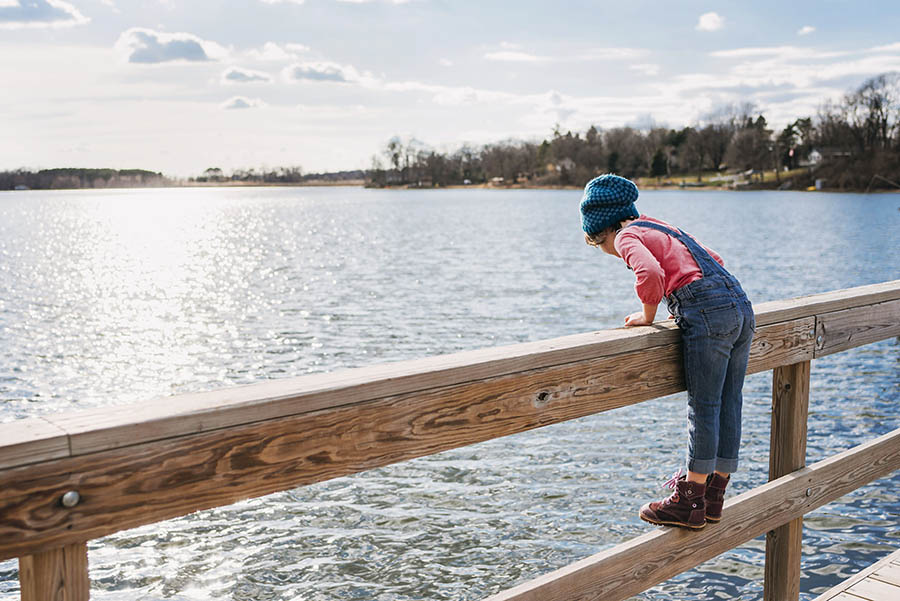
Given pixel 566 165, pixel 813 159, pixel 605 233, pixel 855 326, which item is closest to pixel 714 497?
pixel 605 233

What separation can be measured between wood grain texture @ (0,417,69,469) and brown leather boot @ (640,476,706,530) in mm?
1800

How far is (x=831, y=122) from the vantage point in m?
113

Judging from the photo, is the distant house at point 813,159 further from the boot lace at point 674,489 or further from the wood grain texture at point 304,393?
the wood grain texture at point 304,393

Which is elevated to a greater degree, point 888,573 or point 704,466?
point 704,466

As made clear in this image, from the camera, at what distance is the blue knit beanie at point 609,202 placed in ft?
8.98

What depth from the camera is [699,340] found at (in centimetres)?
247

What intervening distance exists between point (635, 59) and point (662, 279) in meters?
148

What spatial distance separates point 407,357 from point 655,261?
11.5 metres

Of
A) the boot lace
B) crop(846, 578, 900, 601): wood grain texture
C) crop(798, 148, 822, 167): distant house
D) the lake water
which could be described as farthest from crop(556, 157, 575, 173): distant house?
the boot lace

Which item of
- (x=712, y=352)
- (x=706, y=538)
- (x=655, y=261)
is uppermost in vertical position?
(x=655, y=261)

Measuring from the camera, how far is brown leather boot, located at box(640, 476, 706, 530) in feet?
8.32

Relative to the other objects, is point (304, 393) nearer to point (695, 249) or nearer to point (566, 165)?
point (695, 249)

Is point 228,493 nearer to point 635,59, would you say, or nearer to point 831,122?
point 831,122

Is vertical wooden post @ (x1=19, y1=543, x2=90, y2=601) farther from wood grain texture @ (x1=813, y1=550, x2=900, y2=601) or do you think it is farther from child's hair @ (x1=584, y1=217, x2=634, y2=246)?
wood grain texture @ (x1=813, y1=550, x2=900, y2=601)
